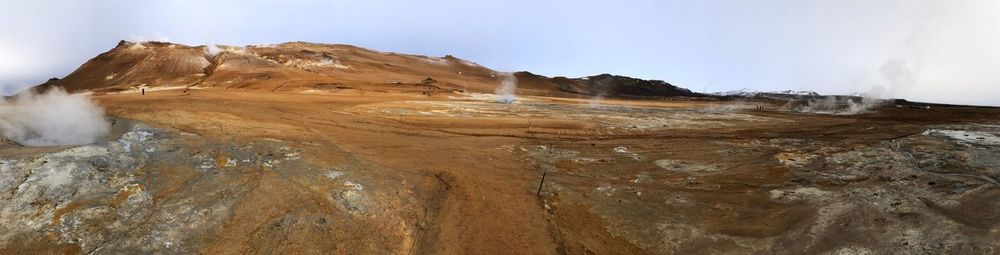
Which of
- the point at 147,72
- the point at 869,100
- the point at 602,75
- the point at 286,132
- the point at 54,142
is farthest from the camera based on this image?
the point at 602,75

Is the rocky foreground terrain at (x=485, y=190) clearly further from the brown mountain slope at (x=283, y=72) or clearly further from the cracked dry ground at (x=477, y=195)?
the brown mountain slope at (x=283, y=72)

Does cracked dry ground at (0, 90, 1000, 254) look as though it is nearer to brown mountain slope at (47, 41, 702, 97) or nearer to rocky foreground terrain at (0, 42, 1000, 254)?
rocky foreground terrain at (0, 42, 1000, 254)

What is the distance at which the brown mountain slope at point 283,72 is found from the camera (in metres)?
29.6

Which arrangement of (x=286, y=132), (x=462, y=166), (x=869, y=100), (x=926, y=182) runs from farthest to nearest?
(x=869, y=100)
(x=286, y=132)
(x=462, y=166)
(x=926, y=182)

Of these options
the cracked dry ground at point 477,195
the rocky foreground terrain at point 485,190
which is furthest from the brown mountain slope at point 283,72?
the cracked dry ground at point 477,195

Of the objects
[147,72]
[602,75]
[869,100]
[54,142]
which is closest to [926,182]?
[54,142]

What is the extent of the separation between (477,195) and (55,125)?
22.8 feet

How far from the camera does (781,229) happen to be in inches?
247

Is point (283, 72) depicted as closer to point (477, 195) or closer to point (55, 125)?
point (55, 125)

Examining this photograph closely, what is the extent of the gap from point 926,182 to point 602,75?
165ft

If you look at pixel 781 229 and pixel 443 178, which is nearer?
pixel 781 229

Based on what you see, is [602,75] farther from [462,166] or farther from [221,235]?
[221,235]

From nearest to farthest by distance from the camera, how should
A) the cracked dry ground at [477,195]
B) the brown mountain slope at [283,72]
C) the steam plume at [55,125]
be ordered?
the cracked dry ground at [477,195] → the steam plume at [55,125] → the brown mountain slope at [283,72]

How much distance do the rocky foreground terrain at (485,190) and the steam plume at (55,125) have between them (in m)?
0.42
